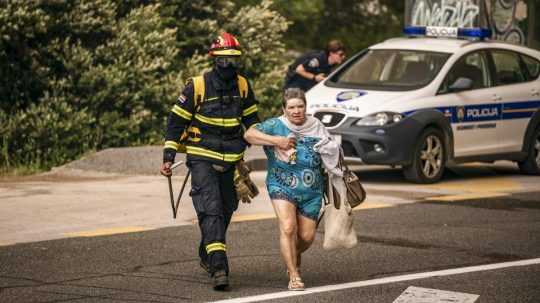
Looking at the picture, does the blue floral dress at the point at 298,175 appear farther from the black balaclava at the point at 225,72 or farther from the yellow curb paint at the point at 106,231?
the yellow curb paint at the point at 106,231

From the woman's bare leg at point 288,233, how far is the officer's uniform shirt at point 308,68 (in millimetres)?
9084

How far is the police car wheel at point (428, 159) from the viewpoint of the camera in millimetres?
14773

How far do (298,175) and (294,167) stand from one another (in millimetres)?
58

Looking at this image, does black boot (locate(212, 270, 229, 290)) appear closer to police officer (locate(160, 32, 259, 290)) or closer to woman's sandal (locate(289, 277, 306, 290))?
police officer (locate(160, 32, 259, 290))

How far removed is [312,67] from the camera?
17.6 meters

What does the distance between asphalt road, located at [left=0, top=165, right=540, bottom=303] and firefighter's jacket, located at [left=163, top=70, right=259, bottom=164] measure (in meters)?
0.89

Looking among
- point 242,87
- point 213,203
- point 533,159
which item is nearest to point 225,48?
point 242,87

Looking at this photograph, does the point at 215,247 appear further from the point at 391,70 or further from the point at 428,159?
the point at 391,70

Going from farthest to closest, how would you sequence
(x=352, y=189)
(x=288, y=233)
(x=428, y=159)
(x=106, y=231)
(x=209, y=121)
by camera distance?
(x=428, y=159) < (x=106, y=231) < (x=209, y=121) < (x=352, y=189) < (x=288, y=233)

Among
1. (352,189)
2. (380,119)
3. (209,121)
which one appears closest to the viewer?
(352,189)

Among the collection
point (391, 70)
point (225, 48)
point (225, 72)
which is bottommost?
point (391, 70)

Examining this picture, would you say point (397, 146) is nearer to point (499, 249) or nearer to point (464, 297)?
point (499, 249)

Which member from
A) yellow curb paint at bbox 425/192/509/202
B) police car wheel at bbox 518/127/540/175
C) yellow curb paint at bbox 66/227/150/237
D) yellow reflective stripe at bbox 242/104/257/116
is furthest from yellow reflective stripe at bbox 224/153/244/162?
police car wheel at bbox 518/127/540/175

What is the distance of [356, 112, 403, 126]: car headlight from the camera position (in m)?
14.5
